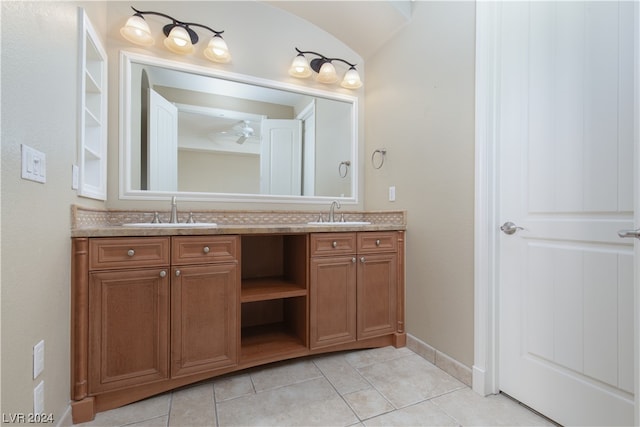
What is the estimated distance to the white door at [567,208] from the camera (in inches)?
43.4

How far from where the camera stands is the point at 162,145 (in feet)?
6.53

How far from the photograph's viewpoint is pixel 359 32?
7.75 ft

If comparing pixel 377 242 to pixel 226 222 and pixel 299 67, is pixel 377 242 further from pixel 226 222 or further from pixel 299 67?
pixel 299 67

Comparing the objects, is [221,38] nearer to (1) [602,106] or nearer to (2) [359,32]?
(2) [359,32]

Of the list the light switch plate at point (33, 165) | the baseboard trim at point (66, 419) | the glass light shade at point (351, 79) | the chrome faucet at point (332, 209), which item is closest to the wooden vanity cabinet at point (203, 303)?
the baseboard trim at point (66, 419)

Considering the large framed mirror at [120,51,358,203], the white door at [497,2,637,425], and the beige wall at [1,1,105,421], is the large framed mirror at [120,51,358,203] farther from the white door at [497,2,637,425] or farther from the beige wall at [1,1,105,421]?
the white door at [497,2,637,425]

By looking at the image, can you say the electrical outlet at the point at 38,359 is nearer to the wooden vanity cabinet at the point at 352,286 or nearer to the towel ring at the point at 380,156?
the wooden vanity cabinet at the point at 352,286

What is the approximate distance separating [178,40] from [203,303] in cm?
174

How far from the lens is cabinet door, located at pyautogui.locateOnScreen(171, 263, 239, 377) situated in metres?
1.45

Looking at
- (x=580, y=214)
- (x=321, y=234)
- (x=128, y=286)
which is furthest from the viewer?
(x=321, y=234)

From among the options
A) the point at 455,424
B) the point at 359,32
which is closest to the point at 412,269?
the point at 455,424

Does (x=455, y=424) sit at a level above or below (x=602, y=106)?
below

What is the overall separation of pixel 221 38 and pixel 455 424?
8.84ft

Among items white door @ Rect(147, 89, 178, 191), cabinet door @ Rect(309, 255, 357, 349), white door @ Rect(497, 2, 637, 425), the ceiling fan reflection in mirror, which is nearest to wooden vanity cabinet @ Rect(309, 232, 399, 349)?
cabinet door @ Rect(309, 255, 357, 349)
